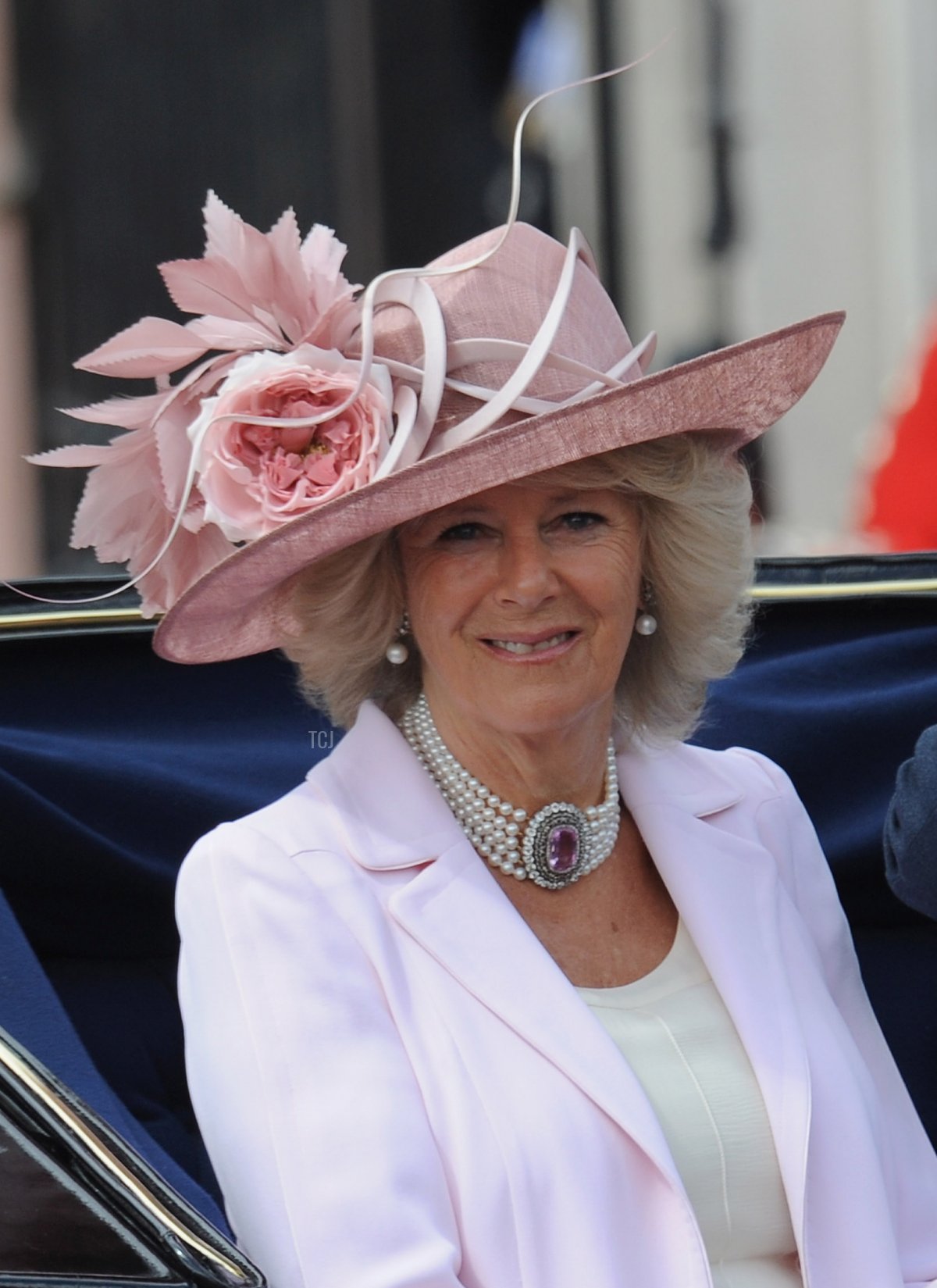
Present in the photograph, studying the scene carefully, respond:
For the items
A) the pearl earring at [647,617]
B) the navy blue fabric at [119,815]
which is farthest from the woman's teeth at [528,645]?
the navy blue fabric at [119,815]

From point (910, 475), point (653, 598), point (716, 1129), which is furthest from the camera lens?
point (910, 475)

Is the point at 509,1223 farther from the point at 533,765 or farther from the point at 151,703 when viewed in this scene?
the point at 151,703

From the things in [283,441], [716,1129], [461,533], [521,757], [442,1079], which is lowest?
[716,1129]

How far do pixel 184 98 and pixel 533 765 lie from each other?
710cm

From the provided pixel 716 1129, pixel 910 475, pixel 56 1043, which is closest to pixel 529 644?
pixel 716 1129

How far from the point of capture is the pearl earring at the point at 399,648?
252 cm

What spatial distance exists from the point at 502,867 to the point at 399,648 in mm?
277

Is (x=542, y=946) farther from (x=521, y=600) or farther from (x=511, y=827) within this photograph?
(x=521, y=600)

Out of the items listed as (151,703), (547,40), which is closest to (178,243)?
(547,40)

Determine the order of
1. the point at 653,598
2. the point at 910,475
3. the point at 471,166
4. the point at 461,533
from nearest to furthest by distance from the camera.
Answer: the point at 461,533 < the point at 653,598 < the point at 910,475 < the point at 471,166

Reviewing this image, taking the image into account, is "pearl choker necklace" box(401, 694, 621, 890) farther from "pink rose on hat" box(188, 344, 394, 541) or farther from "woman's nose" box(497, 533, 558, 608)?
"pink rose on hat" box(188, 344, 394, 541)

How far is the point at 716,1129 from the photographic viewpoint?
7.66ft

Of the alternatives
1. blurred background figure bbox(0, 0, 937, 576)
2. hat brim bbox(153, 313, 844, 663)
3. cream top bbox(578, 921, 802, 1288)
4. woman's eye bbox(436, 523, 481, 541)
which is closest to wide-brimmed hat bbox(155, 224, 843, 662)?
hat brim bbox(153, 313, 844, 663)

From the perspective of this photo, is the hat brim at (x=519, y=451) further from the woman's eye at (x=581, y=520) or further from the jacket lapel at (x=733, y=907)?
the jacket lapel at (x=733, y=907)
